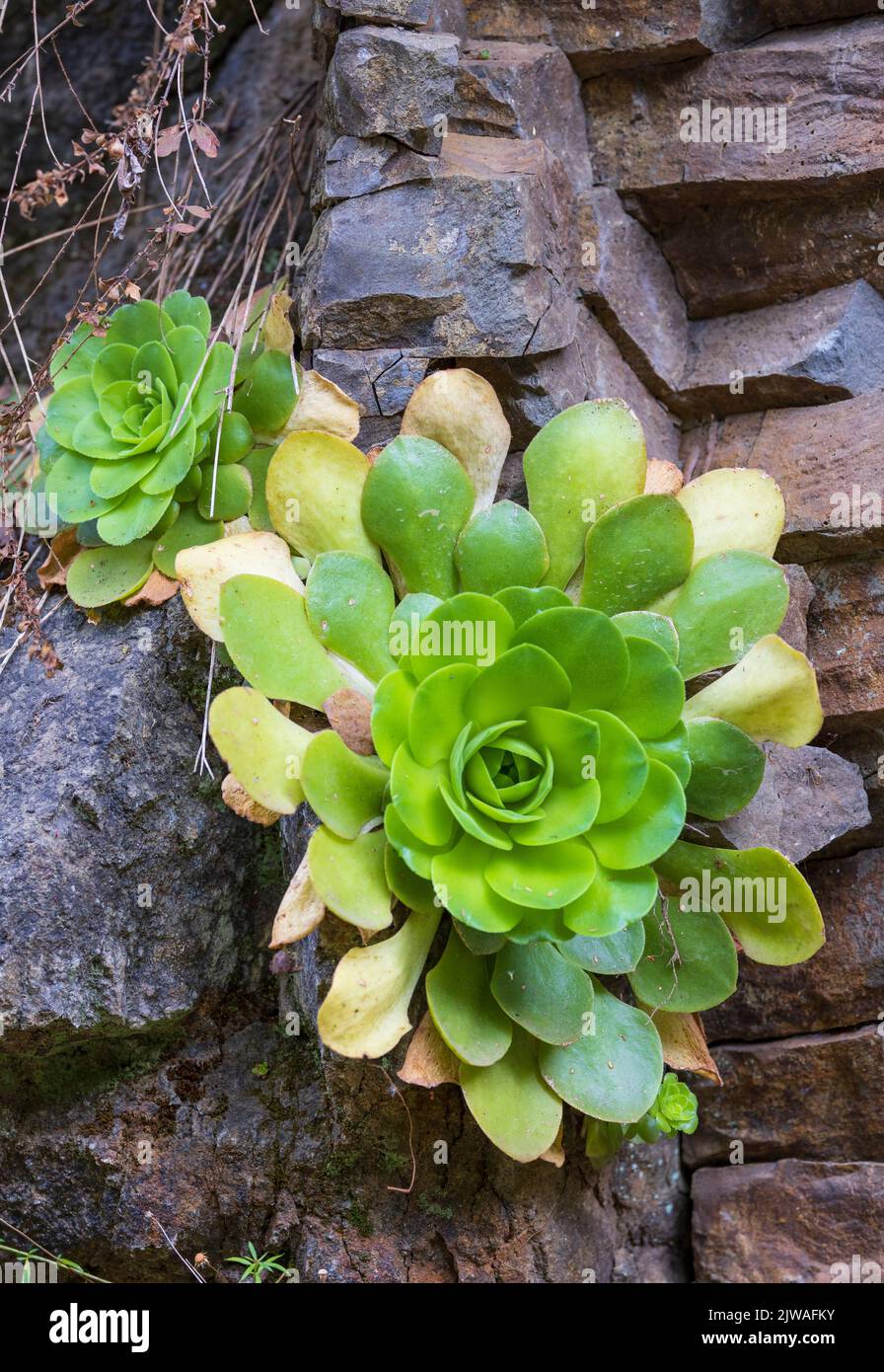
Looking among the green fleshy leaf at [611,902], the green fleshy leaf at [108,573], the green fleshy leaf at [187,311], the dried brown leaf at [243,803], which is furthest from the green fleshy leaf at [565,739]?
the green fleshy leaf at [187,311]

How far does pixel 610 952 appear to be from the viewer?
4.32 ft

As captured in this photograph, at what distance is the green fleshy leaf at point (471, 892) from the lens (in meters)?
1.18

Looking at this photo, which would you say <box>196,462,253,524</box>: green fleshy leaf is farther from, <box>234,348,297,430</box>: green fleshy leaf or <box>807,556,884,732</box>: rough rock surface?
<box>807,556,884,732</box>: rough rock surface

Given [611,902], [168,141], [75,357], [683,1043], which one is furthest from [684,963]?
[168,141]

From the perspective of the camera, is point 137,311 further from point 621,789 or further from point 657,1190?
point 657,1190

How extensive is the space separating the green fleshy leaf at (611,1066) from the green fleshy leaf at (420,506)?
560mm

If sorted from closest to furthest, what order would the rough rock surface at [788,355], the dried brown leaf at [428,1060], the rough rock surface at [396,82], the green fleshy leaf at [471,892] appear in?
the green fleshy leaf at [471,892] < the dried brown leaf at [428,1060] < the rough rock surface at [396,82] < the rough rock surface at [788,355]

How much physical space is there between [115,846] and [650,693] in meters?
0.74

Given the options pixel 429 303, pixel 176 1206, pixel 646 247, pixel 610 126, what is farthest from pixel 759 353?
pixel 176 1206

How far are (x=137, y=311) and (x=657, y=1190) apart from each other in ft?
5.04

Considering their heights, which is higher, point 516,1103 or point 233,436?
point 233,436

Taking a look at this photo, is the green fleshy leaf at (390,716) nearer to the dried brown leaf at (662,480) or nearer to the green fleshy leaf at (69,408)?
the dried brown leaf at (662,480)

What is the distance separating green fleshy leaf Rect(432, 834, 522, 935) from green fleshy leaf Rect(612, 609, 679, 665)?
0.32 meters

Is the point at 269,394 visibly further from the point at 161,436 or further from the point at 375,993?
the point at 375,993
